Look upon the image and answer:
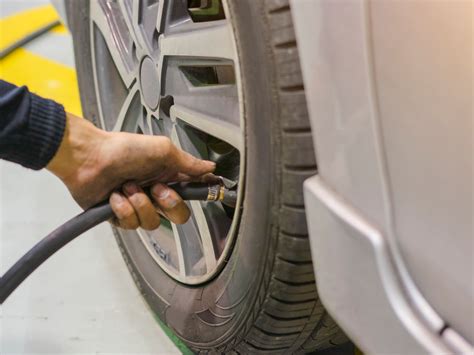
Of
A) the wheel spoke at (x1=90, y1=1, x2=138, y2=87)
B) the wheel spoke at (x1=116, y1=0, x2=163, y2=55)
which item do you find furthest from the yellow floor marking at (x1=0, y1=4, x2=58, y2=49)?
the wheel spoke at (x1=116, y1=0, x2=163, y2=55)

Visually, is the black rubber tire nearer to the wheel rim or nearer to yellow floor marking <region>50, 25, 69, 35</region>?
the wheel rim

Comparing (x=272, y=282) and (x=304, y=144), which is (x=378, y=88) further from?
(x=272, y=282)

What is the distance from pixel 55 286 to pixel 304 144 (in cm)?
97

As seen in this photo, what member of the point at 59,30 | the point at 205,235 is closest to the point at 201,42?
the point at 205,235

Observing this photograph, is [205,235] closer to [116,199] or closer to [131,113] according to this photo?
[116,199]

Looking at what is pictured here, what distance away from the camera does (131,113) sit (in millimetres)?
1420

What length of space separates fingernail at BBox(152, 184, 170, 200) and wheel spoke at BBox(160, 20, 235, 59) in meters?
0.23

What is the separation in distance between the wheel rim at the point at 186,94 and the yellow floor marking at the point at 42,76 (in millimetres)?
969

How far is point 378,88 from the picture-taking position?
0.61m

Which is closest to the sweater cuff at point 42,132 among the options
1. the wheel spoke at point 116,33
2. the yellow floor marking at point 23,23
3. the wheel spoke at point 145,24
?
the wheel spoke at point 145,24

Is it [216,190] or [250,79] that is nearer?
[250,79]

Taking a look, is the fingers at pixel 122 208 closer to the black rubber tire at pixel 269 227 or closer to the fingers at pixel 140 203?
the fingers at pixel 140 203

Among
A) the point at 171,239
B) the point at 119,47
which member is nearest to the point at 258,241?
the point at 171,239

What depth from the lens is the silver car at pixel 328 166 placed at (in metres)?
0.57
